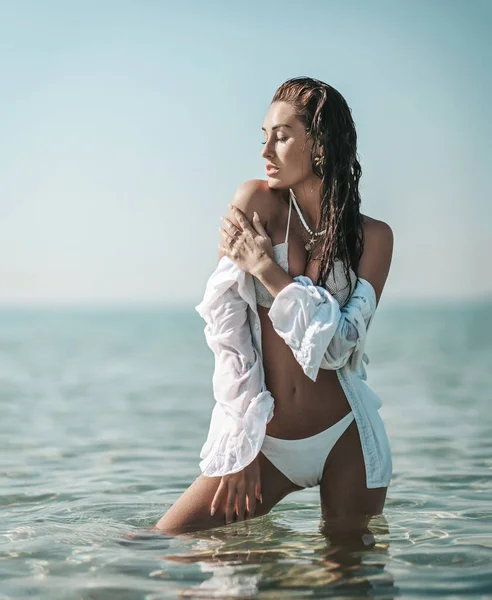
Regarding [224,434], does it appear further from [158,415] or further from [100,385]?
[100,385]

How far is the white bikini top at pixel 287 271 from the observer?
3459mm

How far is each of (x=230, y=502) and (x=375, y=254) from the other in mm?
1037

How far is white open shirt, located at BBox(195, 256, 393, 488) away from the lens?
330cm

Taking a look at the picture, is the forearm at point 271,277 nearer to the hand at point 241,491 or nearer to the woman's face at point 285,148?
the woman's face at point 285,148

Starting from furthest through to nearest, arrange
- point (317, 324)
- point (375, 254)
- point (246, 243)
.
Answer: point (375, 254) → point (246, 243) → point (317, 324)

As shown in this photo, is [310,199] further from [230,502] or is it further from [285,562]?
[285,562]

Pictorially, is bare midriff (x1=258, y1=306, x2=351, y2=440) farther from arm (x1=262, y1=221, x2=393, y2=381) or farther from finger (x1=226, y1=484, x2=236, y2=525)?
finger (x1=226, y1=484, x2=236, y2=525)

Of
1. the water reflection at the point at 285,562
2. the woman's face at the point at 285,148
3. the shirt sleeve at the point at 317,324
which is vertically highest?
the woman's face at the point at 285,148

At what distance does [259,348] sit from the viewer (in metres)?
3.45

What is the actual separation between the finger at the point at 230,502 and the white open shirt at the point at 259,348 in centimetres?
7

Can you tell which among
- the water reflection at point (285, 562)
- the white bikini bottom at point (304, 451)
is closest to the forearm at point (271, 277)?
the white bikini bottom at point (304, 451)

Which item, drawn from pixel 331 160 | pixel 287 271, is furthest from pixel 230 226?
pixel 331 160

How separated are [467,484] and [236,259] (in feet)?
8.18

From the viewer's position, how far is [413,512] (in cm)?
445
